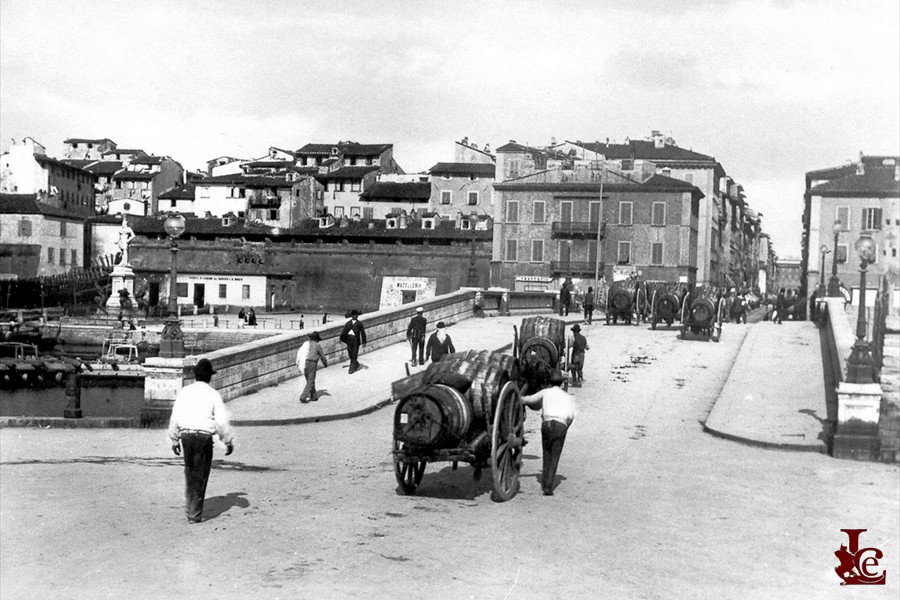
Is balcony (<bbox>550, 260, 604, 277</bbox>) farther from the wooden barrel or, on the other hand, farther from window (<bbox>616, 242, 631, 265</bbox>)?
the wooden barrel

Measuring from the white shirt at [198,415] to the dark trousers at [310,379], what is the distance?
8173 mm

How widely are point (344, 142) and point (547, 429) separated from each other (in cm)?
7911

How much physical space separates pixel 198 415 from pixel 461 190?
6856 cm

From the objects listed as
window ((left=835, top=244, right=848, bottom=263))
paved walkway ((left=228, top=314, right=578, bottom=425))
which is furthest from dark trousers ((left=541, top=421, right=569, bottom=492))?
window ((left=835, top=244, right=848, bottom=263))

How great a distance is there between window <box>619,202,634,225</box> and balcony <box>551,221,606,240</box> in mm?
1083

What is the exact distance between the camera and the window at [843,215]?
54.1m

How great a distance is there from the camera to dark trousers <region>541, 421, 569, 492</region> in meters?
8.95

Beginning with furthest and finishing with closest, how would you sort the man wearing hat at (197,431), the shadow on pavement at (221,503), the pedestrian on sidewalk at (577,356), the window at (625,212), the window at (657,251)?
the window at (625,212)
the window at (657,251)
the pedestrian on sidewalk at (577,356)
the shadow on pavement at (221,503)
the man wearing hat at (197,431)

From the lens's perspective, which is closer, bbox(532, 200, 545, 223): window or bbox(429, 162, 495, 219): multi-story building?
bbox(532, 200, 545, 223): window

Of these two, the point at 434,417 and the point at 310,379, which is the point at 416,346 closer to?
the point at 310,379

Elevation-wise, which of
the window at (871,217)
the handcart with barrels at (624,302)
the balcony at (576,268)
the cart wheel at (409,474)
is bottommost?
the cart wheel at (409,474)

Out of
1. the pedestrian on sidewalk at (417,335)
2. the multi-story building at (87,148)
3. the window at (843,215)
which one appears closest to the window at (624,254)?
the window at (843,215)

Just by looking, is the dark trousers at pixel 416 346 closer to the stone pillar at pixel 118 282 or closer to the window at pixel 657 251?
the stone pillar at pixel 118 282

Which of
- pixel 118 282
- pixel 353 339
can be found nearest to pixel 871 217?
pixel 118 282
